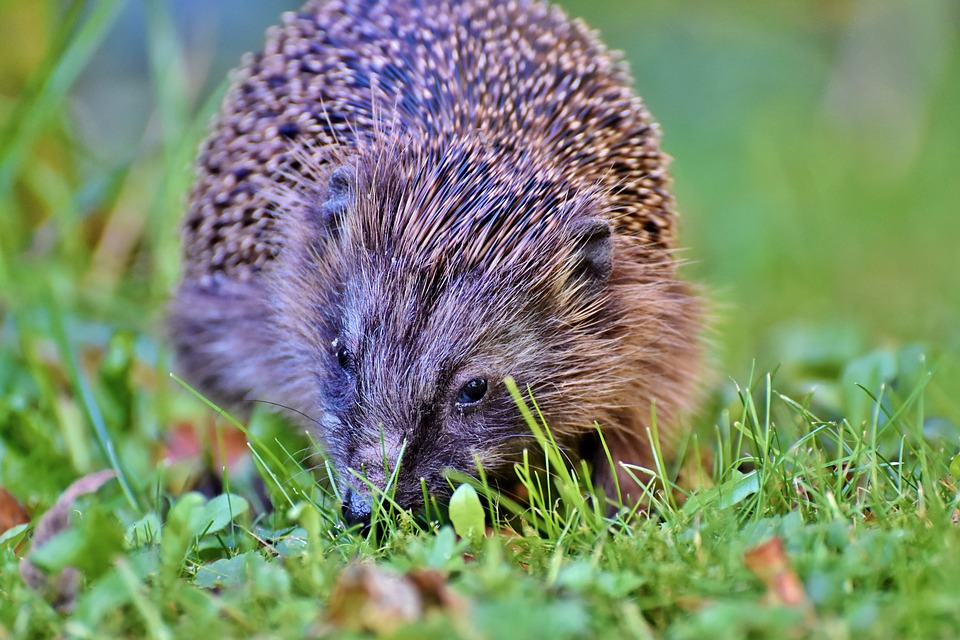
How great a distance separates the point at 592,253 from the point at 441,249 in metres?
0.54

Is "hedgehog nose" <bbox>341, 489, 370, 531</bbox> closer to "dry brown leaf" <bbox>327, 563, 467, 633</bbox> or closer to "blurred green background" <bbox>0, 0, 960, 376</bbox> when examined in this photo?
"dry brown leaf" <bbox>327, 563, 467, 633</bbox>

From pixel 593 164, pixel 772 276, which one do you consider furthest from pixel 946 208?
pixel 593 164

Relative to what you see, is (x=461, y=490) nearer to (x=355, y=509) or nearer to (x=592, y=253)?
(x=355, y=509)

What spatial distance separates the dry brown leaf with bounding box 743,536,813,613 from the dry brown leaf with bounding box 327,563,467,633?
634 mm

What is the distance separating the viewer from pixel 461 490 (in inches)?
108

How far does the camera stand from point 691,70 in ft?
45.4

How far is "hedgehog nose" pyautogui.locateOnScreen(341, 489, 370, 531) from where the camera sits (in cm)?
292

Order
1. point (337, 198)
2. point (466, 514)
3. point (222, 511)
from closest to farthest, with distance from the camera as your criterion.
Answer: point (466, 514) → point (222, 511) → point (337, 198)

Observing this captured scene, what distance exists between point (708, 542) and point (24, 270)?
167 inches

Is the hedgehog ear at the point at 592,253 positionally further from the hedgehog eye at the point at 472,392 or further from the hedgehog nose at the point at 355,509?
the hedgehog nose at the point at 355,509

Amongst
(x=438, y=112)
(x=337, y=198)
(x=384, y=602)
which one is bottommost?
(x=384, y=602)

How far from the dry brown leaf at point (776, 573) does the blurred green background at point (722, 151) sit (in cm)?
165

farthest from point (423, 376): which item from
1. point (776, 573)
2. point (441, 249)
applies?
point (776, 573)

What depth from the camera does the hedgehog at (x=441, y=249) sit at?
3.19 m
